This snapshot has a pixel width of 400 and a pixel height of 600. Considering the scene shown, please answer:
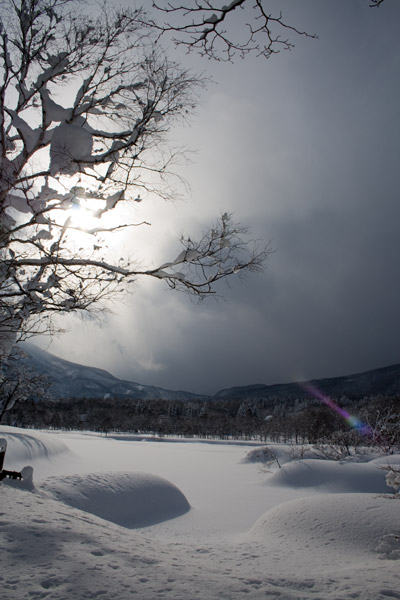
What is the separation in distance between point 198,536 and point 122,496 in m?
3.22

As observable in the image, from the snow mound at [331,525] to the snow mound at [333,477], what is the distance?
993 cm

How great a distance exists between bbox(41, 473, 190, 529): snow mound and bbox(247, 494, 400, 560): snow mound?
13.9 feet

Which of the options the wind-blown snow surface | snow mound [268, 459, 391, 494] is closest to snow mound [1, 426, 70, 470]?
the wind-blown snow surface

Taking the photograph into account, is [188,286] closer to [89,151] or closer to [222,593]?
[89,151]

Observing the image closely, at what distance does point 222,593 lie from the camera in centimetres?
285

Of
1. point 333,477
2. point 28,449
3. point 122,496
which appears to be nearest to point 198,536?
point 122,496

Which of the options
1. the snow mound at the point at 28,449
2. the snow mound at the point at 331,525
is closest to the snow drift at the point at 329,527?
the snow mound at the point at 331,525

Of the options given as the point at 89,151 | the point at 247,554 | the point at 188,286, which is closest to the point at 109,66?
the point at 89,151

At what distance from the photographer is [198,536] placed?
33.6 feet

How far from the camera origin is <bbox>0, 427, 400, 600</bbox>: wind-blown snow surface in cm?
289

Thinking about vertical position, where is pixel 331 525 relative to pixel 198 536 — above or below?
above

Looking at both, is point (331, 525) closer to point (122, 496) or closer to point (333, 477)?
point (122, 496)

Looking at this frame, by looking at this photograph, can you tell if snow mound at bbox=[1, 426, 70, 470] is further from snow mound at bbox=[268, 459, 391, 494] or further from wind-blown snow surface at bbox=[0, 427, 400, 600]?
snow mound at bbox=[268, 459, 391, 494]

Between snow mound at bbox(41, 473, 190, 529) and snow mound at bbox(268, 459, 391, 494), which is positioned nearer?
snow mound at bbox(41, 473, 190, 529)
